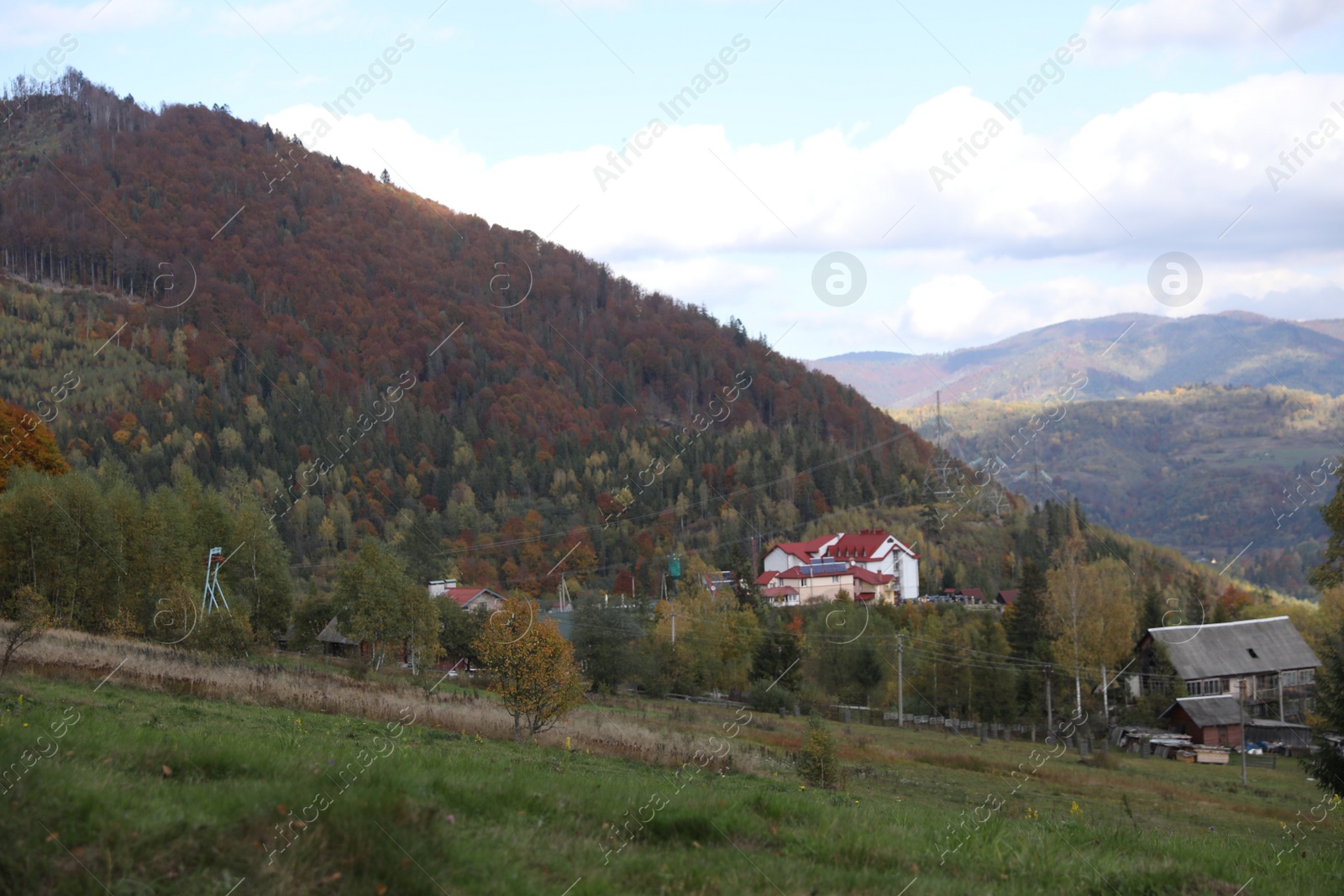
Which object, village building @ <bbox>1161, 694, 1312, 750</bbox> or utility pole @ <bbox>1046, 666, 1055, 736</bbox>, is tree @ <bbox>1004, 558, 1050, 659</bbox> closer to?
utility pole @ <bbox>1046, 666, 1055, 736</bbox>

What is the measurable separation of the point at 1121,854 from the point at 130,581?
47478mm

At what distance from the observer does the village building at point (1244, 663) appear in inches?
2968

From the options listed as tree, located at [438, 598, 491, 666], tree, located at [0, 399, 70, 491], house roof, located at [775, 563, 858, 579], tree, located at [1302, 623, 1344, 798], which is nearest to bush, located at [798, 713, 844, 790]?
tree, located at [1302, 623, 1344, 798]

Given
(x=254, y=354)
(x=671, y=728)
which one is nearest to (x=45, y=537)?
(x=671, y=728)

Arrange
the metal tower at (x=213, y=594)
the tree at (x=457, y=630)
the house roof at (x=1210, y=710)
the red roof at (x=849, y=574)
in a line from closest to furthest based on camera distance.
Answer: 1. the metal tower at (x=213, y=594)
2. the tree at (x=457, y=630)
3. the house roof at (x=1210, y=710)
4. the red roof at (x=849, y=574)

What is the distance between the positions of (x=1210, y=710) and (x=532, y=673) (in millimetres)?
59900

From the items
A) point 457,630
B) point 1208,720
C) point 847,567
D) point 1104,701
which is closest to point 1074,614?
point 1104,701

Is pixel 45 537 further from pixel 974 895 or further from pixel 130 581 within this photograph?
pixel 974 895

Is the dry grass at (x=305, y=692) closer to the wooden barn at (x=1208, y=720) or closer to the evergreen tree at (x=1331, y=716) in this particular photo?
the evergreen tree at (x=1331, y=716)

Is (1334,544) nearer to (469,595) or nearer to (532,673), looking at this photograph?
(532,673)

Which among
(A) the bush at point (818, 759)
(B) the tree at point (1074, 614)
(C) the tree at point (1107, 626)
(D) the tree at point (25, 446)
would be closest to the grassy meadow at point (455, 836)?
(A) the bush at point (818, 759)

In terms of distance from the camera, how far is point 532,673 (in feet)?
85.4

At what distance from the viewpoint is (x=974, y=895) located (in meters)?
8.99

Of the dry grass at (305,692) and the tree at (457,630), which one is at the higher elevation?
the dry grass at (305,692)
